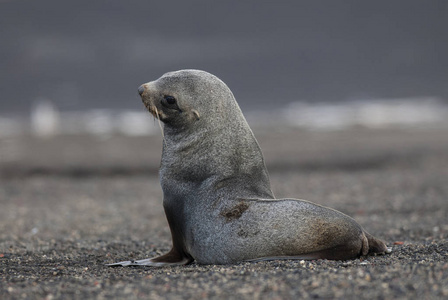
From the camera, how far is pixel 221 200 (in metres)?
6.03

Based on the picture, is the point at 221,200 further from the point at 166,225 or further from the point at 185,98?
the point at 166,225

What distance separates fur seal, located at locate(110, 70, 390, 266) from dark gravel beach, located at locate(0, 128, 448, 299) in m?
0.18

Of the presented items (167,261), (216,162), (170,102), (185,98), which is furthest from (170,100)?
(167,261)

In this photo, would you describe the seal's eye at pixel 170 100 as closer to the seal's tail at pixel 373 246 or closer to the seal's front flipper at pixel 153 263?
the seal's front flipper at pixel 153 263

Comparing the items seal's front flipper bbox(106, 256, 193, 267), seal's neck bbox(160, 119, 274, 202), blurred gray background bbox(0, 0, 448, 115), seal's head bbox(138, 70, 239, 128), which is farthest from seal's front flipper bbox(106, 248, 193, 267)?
blurred gray background bbox(0, 0, 448, 115)

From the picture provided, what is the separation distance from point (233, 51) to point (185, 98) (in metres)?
90.1

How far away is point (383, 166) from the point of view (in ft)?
57.9

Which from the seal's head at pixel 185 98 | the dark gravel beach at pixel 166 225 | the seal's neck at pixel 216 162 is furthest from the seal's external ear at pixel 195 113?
the dark gravel beach at pixel 166 225

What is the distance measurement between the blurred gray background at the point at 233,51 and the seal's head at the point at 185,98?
6495cm

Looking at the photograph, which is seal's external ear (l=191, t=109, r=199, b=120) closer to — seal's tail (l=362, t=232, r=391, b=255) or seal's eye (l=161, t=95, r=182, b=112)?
seal's eye (l=161, t=95, r=182, b=112)

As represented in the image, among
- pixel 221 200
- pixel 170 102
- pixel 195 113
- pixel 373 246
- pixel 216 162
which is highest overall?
pixel 170 102

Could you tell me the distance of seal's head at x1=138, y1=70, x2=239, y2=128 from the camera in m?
6.34

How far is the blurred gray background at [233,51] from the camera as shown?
8069 centimetres

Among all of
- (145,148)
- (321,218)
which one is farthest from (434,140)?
(321,218)
